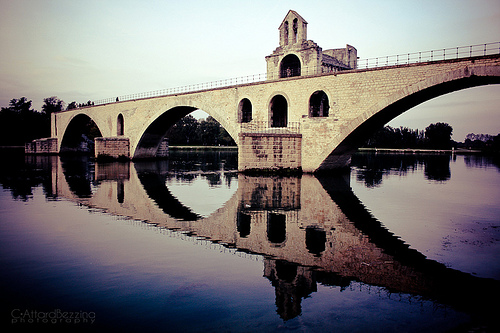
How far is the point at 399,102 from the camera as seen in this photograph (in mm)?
18500

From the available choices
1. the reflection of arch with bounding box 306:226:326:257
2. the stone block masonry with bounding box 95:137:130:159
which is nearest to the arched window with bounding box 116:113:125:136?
the stone block masonry with bounding box 95:137:130:159

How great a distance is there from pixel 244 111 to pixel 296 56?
21.5ft

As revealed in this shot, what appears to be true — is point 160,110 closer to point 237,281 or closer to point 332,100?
point 332,100

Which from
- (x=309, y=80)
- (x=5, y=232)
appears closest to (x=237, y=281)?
(x=5, y=232)

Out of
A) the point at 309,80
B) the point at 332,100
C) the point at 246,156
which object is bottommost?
the point at 246,156

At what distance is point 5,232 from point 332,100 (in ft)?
55.8

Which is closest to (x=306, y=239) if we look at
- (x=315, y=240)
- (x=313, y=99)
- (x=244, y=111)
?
(x=315, y=240)

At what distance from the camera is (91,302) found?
190 inches

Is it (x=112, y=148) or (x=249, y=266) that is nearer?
(x=249, y=266)

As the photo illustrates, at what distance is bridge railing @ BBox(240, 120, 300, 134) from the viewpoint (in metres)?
22.5

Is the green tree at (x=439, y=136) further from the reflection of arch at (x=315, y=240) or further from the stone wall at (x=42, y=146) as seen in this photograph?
the reflection of arch at (x=315, y=240)

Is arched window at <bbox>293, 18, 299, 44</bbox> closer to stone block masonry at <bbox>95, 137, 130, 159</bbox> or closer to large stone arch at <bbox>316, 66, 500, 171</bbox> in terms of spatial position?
large stone arch at <bbox>316, 66, 500, 171</bbox>

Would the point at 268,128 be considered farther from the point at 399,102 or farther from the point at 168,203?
the point at 168,203

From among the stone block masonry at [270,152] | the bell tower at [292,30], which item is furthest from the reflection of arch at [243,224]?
the bell tower at [292,30]
